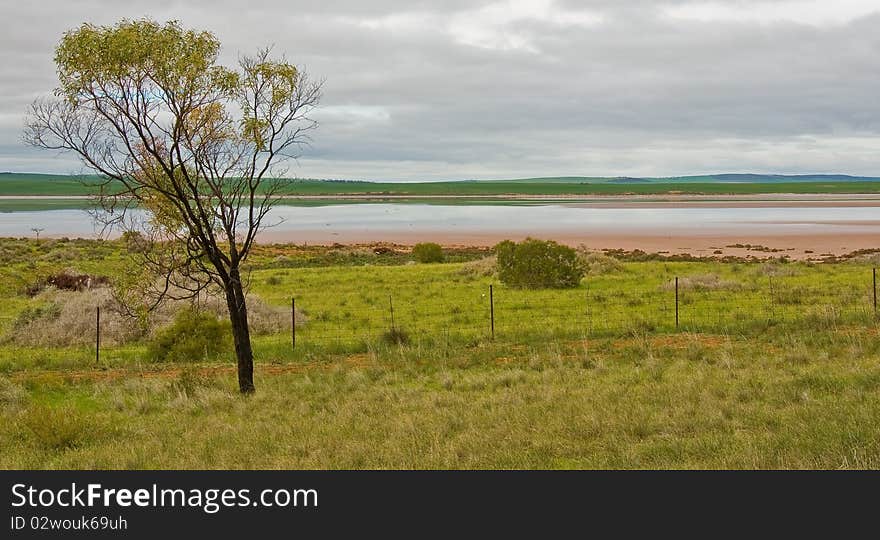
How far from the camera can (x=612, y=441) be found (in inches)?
401

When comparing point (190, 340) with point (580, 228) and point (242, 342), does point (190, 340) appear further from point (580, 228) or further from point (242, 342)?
point (580, 228)

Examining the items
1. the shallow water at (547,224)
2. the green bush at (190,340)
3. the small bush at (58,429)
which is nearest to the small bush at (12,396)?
the small bush at (58,429)

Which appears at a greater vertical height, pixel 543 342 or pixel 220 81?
pixel 220 81

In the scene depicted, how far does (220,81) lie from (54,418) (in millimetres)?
6630

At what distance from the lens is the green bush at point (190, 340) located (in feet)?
73.5

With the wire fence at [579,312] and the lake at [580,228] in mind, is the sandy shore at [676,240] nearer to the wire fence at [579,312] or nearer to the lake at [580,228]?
the lake at [580,228]

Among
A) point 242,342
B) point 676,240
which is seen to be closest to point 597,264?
point 242,342

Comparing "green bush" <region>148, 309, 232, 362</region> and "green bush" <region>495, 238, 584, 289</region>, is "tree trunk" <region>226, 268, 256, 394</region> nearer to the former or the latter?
"green bush" <region>148, 309, 232, 362</region>

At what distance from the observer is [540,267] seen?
37344 mm

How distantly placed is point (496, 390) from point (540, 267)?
22444 mm

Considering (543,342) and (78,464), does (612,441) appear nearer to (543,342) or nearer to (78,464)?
(78,464)

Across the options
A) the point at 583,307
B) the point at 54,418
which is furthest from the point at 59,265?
the point at 54,418

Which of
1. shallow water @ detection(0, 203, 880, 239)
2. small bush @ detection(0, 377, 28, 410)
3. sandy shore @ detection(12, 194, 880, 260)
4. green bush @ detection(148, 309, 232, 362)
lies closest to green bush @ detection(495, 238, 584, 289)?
green bush @ detection(148, 309, 232, 362)

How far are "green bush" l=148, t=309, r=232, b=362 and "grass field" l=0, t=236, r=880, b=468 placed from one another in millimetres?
511
